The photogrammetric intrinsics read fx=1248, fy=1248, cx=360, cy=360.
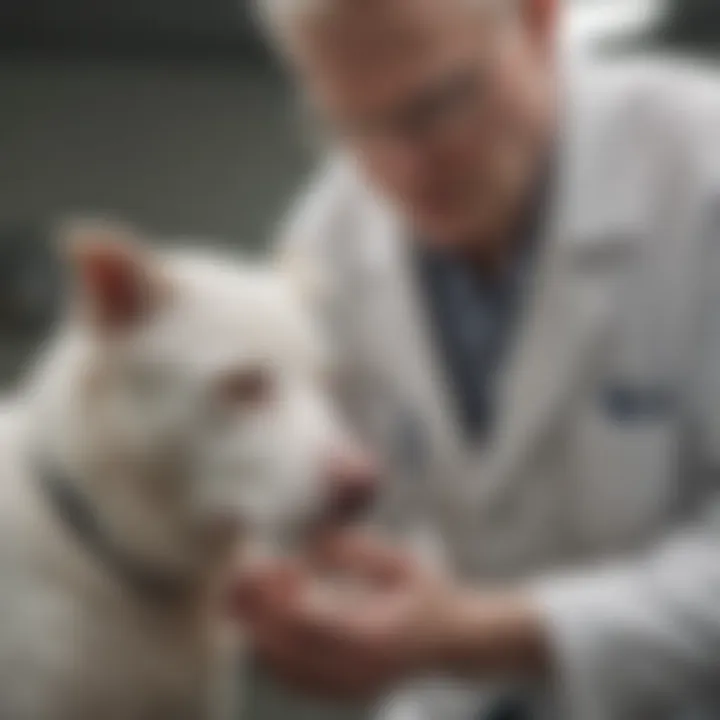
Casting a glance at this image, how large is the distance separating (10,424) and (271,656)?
15 centimetres

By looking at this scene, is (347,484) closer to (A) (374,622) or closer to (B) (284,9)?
(A) (374,622)

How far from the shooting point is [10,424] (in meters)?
0.53

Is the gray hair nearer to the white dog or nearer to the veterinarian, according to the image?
the veterinarian

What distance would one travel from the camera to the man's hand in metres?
0.51

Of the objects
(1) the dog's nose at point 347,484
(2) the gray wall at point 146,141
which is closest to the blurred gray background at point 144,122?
(2) the gray wall at point 146,141

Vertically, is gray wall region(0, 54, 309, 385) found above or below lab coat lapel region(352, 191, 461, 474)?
above

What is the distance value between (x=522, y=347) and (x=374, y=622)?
5.1 inches

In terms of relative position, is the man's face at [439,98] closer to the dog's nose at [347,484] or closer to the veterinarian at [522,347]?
the veterinarian at [522,347]

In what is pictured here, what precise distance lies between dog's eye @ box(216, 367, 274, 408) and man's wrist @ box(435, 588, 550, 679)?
0.12 metres

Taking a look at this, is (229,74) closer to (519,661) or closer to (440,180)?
(440,180)

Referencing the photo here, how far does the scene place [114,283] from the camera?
499 millimetres

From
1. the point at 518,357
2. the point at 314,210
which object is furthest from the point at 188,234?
the point at 518,357

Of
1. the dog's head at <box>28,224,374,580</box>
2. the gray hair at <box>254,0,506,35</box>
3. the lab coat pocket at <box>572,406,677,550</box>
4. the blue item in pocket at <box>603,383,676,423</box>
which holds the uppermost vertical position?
the gray hair at <box>254,0,506,35</box>

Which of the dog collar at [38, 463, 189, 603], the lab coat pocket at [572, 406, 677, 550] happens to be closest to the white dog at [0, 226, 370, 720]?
the dog collar at [38, 463, 189, 603]
